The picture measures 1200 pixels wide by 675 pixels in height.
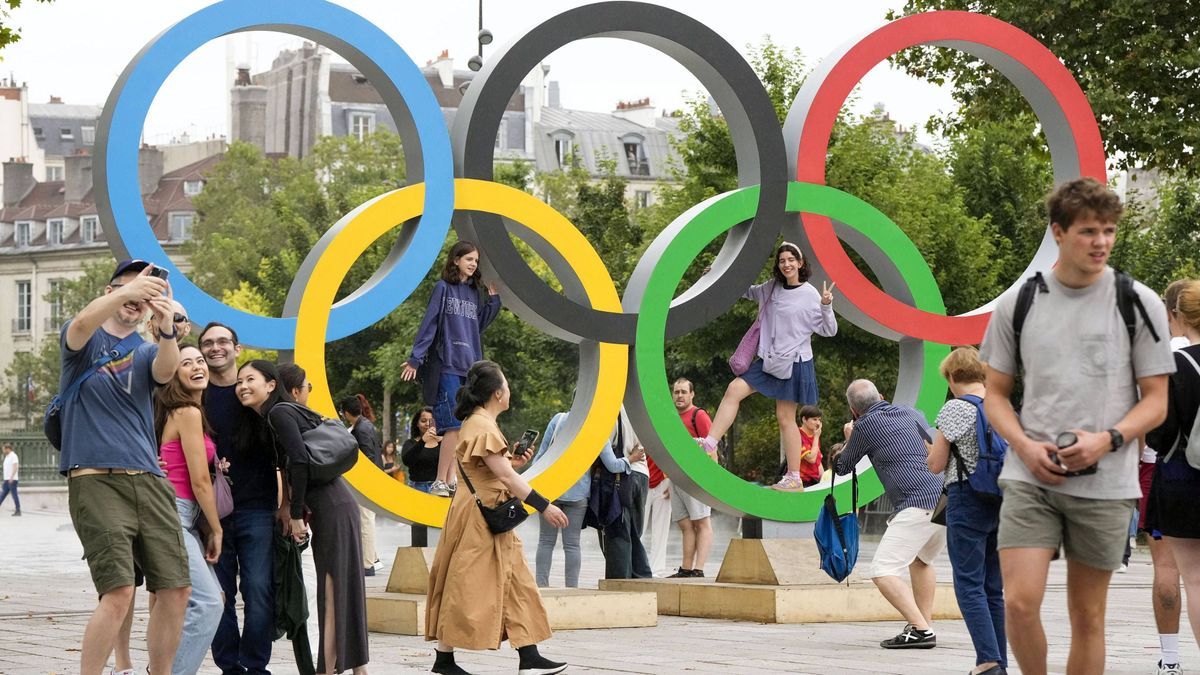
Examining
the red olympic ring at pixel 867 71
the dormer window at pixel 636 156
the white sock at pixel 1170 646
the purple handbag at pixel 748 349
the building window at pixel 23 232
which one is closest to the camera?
the white sock at pixel 1170 646

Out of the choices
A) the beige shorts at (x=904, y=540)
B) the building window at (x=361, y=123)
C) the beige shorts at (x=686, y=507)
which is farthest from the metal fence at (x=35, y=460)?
the beige shorts at (x=904, y=540)

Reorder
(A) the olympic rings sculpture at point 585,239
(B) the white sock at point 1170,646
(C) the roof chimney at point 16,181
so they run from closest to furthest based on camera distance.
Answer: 1. (B) the white sock at point 1170,646
2. (A) the olympic rings sculpture at point 585,239
3. (C) the roof chimney at point 16,181

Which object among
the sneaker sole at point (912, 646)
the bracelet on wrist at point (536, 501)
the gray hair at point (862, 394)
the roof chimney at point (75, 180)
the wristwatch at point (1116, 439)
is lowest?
the sneaker sole at point (912, 646)

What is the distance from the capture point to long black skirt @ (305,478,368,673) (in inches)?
326

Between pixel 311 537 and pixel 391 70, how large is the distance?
13.6 feet

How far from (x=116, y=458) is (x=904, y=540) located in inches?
203

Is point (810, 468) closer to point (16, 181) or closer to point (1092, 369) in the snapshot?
point (1092, 369)

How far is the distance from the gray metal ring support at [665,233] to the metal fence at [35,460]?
143 feet

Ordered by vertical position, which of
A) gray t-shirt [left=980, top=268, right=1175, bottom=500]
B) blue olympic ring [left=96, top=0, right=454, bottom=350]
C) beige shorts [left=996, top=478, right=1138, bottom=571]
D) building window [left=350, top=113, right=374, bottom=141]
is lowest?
beige shorts [left=996, top=478, right=1138, bottom=571]

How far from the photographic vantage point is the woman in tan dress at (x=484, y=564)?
8414 millimetres

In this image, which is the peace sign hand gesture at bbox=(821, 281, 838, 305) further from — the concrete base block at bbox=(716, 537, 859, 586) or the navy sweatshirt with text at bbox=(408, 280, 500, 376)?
the navy sweatshirt with text at bbox=(408, 280, 500, 376)

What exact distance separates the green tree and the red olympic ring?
14.4ft

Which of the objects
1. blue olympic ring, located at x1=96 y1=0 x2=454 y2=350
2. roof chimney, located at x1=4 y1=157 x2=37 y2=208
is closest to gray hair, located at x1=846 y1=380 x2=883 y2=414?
blue olympic ring, located at x1=96 y1=0 x2=454 y2=350

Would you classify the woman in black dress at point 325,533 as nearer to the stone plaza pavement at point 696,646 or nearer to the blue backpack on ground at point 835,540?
the stone plaza pavement at point 696,646
